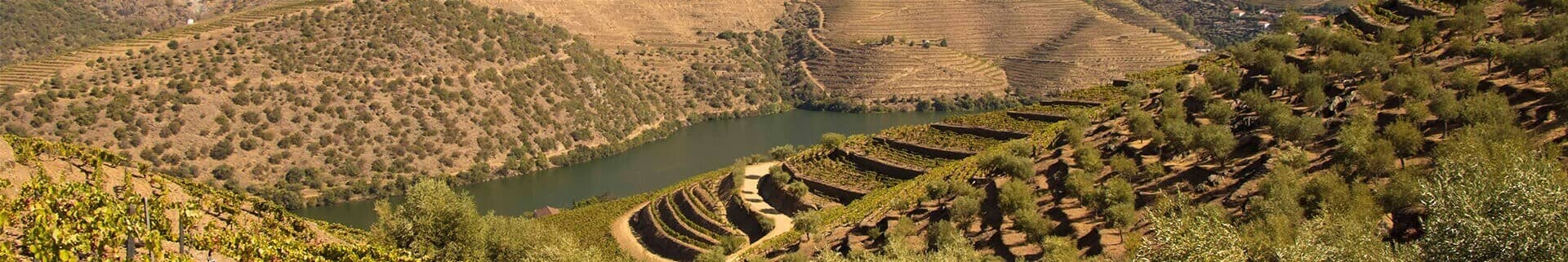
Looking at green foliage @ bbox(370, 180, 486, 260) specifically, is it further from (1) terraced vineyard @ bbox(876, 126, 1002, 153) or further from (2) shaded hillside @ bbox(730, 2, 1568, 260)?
(1) terraced vineyard @ bbox(876, 126, 1002, 153)

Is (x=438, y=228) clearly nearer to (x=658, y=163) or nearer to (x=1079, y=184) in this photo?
(x=1079, y=184)

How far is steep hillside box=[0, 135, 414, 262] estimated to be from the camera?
53.5 ft

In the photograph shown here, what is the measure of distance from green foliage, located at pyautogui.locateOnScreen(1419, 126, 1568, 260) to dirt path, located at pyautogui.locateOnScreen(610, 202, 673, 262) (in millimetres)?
32946

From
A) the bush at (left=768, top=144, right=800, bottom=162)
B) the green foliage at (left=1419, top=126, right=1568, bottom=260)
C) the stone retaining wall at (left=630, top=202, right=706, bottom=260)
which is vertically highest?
the green foliage at (left=1419, top=126, right=1568, bottom=260)

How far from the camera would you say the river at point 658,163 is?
75812mm

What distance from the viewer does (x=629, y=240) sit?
172ft

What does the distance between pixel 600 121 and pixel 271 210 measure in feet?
219

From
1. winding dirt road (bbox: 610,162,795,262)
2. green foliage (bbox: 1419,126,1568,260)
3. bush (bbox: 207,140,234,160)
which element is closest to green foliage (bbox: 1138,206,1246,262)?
green foliage (bbox: 1419,126,1568,260)

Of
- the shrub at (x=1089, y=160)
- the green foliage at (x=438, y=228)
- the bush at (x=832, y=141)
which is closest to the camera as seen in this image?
the green foliage at (x=438, y=228)

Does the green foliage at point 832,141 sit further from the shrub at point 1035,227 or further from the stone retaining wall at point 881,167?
the shrub at point 1035,227

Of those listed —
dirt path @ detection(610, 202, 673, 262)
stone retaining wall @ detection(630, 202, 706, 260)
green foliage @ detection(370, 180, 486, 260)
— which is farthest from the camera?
dirt path @ detection(610, 202, 673, 262)

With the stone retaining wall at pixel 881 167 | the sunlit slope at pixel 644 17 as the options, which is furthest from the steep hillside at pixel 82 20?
the stone retaining wall at pixel 881 167

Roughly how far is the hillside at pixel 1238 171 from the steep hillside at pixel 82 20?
3776 inches

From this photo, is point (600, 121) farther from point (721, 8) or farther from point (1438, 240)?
point (1438, 240)
